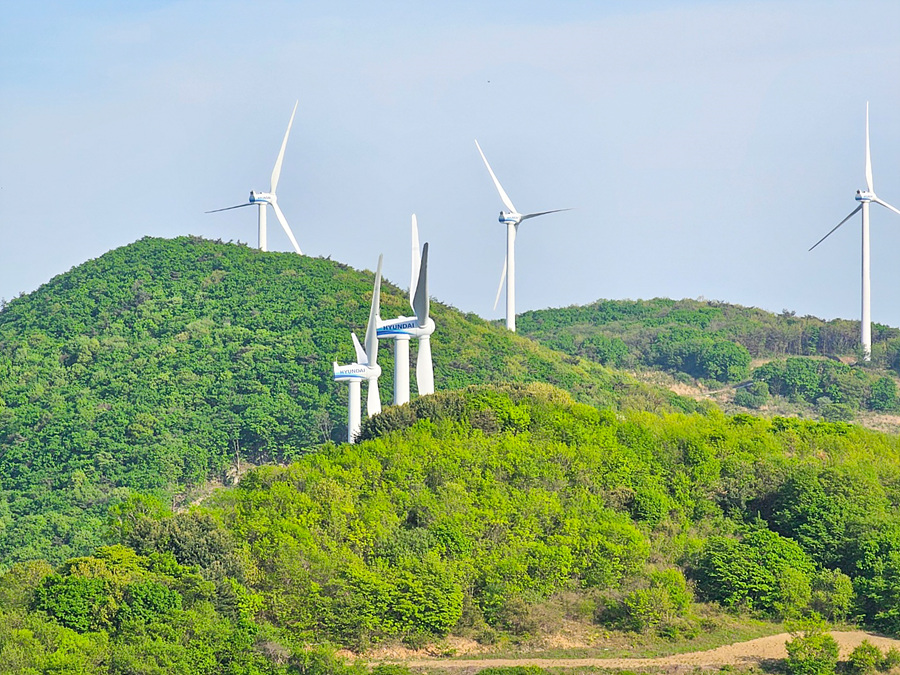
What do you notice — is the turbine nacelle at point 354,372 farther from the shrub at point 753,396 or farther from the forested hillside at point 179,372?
the shrub at point 753,396

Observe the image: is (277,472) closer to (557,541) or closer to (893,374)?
(557,541)

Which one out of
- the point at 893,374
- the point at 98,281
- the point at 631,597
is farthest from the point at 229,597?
the point at 893,374

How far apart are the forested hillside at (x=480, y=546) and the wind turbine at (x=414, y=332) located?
5.00 feet

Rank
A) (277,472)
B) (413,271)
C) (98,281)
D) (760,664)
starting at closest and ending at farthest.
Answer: (760,664) → (277,472) → (413,271) → (98,281)

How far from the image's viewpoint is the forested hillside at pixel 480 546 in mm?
78250

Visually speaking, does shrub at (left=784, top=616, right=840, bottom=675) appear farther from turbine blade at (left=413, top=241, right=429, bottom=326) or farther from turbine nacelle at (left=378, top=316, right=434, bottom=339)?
turbine nacelle at (left=378, top=316, right=434, bottom=339)

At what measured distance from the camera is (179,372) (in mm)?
157125

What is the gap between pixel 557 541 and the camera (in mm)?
88000

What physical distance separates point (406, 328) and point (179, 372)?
5970 cm

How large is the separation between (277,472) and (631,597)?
22.2 metres

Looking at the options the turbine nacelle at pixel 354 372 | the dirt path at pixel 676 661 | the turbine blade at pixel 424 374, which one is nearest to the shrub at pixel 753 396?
the turbine blade at pixel 424 374

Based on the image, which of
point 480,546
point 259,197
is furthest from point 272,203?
point 480,546

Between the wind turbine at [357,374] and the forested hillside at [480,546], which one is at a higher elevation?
the wind turbine at [357,374]

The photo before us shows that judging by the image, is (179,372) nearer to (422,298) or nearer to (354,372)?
(354,372)
